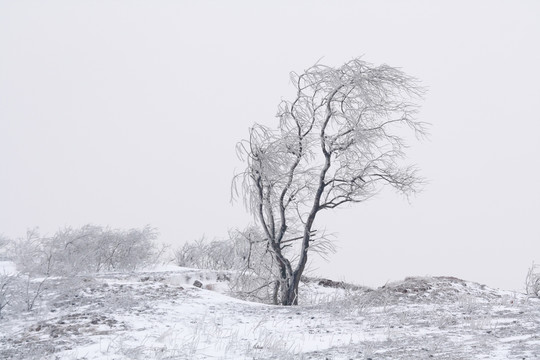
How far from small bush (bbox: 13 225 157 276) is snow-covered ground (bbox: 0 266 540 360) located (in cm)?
638

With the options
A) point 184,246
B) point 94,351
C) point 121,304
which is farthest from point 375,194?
point 184,246

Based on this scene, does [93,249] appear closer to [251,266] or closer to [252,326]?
[251,266]

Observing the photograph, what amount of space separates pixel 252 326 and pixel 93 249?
13.1m

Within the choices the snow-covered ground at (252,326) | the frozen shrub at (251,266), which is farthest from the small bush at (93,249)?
the snow-covered ground at (252,326)

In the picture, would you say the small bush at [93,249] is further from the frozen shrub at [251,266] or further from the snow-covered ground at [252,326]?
the snow-covered ground at [252,326]

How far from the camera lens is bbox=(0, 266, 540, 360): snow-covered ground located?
22.6ft

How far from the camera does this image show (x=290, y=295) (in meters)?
14.2

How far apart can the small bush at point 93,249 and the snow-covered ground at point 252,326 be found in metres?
6.38

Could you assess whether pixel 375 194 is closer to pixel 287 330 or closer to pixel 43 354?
pixel 287 330

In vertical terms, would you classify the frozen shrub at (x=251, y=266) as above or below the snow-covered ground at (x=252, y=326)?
above

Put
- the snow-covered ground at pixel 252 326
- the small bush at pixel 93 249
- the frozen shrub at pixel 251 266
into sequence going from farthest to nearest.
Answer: the small bush at pixel 93 249, the frozen shrub at pixel 251 266, the snow-covered ground at pixel 252 326

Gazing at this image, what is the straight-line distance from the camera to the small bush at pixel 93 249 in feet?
60.3

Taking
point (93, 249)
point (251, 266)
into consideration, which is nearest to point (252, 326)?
point (251, 266)

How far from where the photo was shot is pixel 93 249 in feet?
66.2
